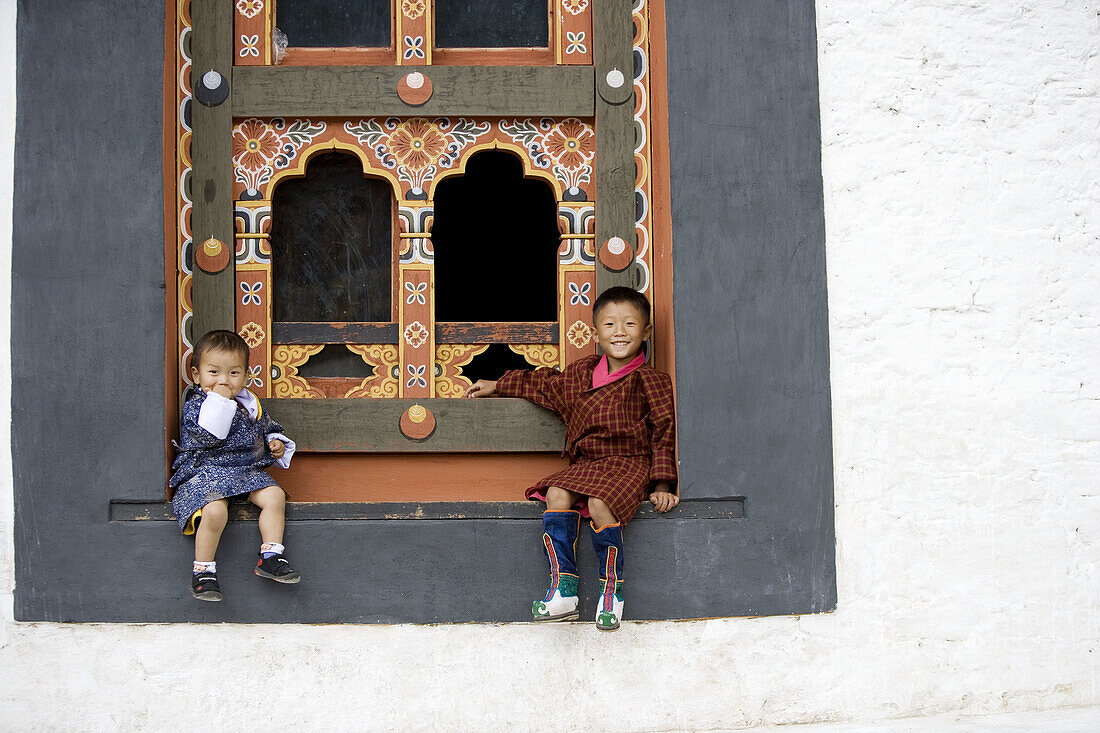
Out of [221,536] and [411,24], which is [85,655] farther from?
[411,24]

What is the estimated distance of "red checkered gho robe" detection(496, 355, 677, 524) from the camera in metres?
3.06

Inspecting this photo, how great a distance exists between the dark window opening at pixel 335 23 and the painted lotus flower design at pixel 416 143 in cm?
32

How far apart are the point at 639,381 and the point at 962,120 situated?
130 centimetres

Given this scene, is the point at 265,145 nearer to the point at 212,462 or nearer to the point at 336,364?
the point at 336,364

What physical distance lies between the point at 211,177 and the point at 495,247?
46.3 inches

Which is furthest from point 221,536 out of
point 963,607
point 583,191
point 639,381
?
point 963,607

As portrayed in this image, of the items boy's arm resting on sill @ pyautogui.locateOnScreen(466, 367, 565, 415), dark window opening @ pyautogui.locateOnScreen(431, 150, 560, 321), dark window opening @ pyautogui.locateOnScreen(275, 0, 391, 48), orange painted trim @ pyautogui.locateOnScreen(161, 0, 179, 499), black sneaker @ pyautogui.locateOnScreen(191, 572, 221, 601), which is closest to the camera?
black sneaker @ pyautogui.locateOnScreen(191, 572, 221, 601)

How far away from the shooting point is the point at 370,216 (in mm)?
3438

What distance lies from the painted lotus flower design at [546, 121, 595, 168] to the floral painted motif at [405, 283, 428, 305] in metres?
0.61

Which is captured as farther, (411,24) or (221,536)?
(411,24)

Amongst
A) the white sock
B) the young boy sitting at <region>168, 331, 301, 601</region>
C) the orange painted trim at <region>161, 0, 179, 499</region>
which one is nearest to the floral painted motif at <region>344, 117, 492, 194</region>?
the orange painted trim at <region>161, 0, 179, 499</region>

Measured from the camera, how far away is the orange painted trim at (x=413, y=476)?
131 inches

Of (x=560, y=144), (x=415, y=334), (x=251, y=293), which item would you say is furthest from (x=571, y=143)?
(x=251, y=293)

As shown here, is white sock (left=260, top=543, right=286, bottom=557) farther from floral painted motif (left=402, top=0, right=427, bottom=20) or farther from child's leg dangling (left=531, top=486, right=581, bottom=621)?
floral painted motif (left=402, top=0, right=427, bottom=20)
